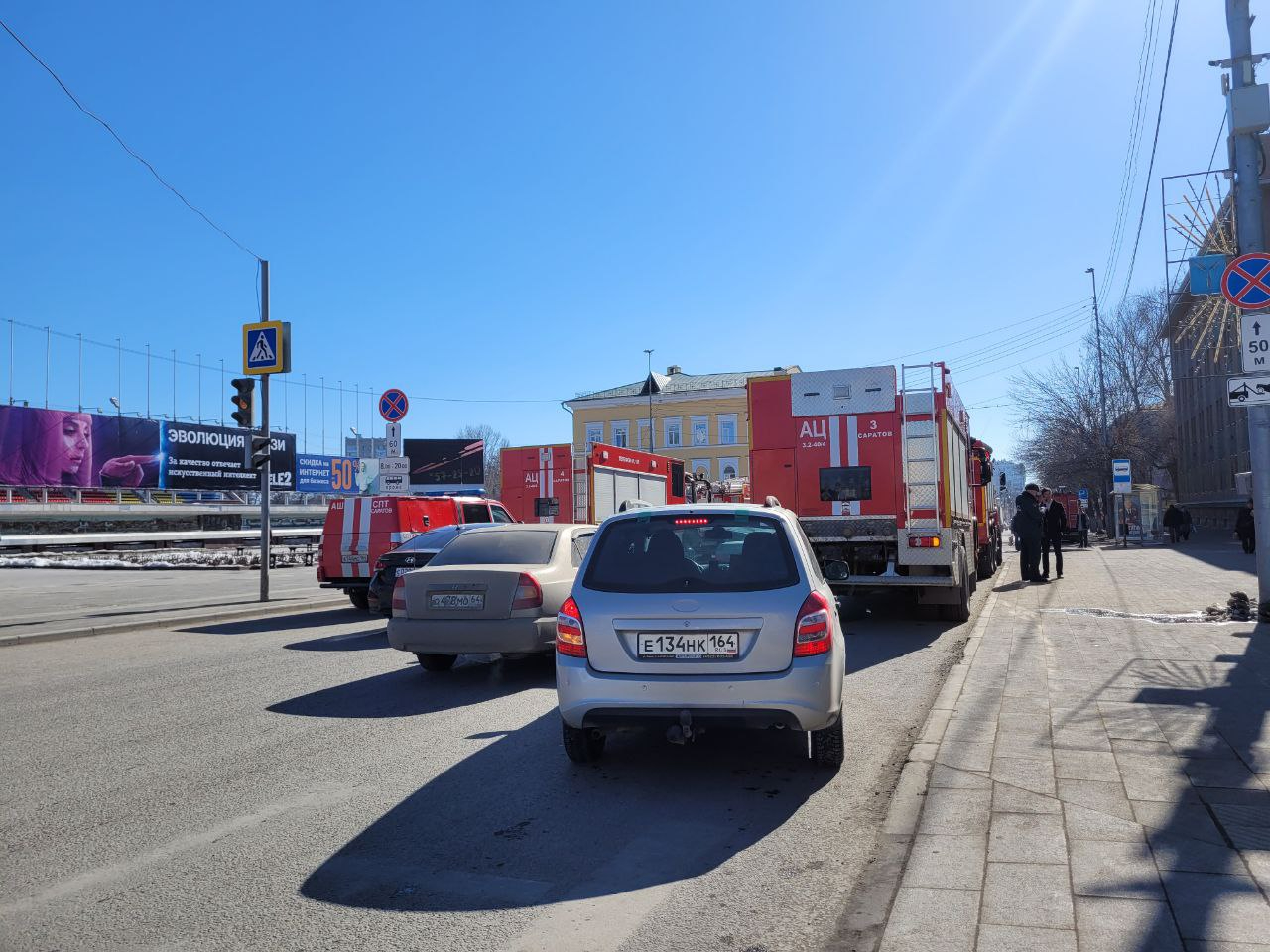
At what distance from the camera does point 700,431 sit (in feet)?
219

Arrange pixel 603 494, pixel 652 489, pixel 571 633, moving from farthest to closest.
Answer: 1. pixel 652 489
2. pixel 603 494
3. pixel 571 633

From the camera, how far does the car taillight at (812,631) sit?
5051 millimetres

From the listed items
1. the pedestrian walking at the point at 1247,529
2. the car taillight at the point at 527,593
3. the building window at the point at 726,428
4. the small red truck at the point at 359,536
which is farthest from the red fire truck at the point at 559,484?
the building window at the point at 726,428

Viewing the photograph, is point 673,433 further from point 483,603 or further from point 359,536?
point 483,603

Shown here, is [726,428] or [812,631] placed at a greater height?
[726,428]

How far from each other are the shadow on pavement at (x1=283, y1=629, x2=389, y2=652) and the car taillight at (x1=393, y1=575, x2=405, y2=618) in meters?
1.99

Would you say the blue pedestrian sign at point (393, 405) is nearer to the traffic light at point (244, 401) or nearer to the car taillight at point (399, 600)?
the traffic light at point (244, 401)

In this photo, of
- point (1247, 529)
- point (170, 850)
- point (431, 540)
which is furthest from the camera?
point (1247, 529)

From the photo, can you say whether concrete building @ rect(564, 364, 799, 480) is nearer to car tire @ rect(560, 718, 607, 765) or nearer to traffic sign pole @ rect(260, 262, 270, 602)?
traffic sign pole @ rect(260, 262, 270, 602)

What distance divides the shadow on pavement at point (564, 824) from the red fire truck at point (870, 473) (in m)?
6.20

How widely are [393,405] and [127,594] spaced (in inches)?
261

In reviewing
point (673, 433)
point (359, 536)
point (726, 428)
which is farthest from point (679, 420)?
point (359, 536)

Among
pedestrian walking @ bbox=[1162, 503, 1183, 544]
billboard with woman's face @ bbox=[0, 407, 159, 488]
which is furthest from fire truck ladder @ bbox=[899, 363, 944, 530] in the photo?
billboard with woman's face @ bbox=[0, 407, 159, 488]

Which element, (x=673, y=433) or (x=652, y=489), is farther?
(x=673, y=433)
